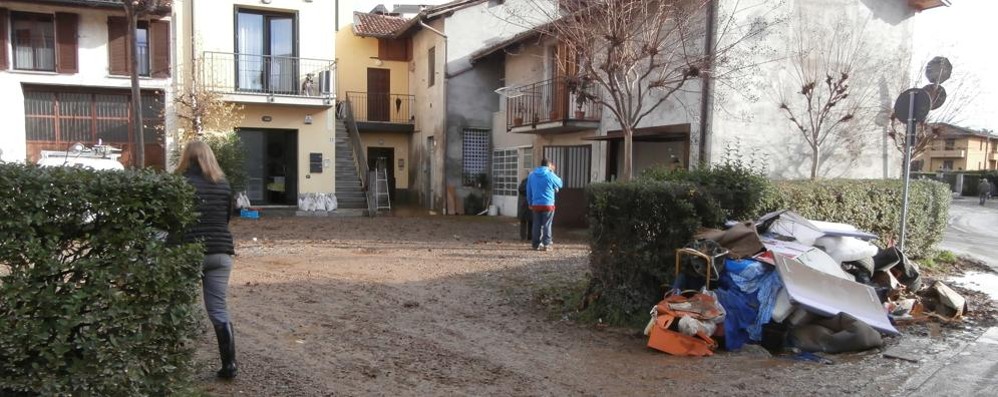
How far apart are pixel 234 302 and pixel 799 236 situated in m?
6.10

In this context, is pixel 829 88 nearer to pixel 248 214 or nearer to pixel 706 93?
pixel 706 93

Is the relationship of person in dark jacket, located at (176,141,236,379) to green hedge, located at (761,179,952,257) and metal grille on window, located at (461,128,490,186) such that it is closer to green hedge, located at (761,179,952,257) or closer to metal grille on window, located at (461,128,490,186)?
green hedge, located at (761,179,952,257)

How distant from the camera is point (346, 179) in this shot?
65.9ft

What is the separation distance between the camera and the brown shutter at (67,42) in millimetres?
16953

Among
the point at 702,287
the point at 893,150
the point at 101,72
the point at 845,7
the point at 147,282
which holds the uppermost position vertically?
the point at 845,7

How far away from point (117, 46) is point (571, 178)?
483 inches

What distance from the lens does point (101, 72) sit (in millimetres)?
17375

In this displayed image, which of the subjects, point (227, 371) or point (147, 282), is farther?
point (227, 371)

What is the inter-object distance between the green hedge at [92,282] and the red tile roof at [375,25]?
21.2 meters

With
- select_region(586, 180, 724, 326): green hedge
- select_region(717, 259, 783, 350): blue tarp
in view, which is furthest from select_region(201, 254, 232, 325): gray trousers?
select_region(717, 259, 783, 350): blue tarp

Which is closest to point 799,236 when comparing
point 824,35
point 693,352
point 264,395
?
point 693,352

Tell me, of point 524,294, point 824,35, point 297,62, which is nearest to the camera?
point 524,294

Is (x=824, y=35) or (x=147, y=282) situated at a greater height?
(x=824, y=35)

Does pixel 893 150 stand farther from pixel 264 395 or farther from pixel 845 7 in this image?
pixel 264 395
